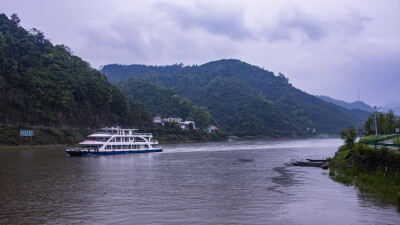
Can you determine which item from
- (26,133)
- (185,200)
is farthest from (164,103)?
(185,200)

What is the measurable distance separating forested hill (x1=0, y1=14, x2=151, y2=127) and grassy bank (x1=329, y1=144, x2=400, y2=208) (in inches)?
3109

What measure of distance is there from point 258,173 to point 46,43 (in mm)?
103095

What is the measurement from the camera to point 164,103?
566 ft

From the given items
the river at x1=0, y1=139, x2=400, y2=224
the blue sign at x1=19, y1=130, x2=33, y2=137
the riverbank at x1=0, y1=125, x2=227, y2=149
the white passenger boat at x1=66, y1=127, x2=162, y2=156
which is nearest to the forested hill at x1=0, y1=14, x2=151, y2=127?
the riverbank at x1=0, y1=125, x2=227, y2=149

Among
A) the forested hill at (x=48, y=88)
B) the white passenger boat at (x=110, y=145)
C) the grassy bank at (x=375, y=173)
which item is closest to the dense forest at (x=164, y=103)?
the forested hill at (x=48, y=88)

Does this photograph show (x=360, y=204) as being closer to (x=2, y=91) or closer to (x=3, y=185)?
(x=3, y=185)

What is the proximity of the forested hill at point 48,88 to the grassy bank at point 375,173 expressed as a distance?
259 ft

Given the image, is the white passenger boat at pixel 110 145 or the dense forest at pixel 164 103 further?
the dense forest at pixel 164 103

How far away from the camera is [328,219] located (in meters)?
18.2

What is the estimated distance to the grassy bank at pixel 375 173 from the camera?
73.8ft

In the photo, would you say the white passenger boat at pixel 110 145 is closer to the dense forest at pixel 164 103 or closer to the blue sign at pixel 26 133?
the blue sign at pixel 26 133

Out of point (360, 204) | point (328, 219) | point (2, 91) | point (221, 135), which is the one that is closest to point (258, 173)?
point (360, 204)

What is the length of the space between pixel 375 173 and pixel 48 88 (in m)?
87.6

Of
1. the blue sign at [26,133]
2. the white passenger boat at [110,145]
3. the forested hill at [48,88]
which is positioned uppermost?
the forested hill at [48,88]
